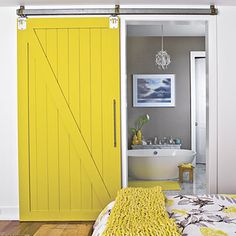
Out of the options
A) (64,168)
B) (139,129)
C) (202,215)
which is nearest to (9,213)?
(64,168)

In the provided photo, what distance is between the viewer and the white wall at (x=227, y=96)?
137 inches

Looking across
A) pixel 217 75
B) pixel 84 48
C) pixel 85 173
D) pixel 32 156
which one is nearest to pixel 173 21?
pixel 217 75

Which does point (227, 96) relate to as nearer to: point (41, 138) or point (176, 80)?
point (41, 138)

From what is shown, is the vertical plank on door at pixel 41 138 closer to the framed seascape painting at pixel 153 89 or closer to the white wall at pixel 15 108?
the white wall at pixel 15 108

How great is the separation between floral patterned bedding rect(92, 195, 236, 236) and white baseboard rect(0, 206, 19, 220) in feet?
6.12

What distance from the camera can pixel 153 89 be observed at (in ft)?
19.6

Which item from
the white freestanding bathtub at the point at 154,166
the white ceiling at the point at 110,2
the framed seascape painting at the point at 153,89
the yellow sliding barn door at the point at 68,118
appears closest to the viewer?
the white ceiling at the point at 110,2

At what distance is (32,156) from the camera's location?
3.52m

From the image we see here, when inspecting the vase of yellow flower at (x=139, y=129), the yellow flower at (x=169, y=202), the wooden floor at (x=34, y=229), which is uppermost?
the vase of yellow flower at (x=139, y=129)

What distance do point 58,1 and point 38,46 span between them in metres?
0.52

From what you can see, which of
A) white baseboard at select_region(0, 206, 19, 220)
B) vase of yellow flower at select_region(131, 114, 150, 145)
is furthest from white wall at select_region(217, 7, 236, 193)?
vase of yellow flower at select_region(131, 114, 150, 145)

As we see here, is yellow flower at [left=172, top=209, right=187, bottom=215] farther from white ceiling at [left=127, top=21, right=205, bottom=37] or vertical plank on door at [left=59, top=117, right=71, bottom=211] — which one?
white ceiling at [left=127, top=21, right=205, bottom=37]

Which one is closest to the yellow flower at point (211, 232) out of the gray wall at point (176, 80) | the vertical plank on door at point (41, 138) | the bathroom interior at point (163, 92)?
the vertical plank on door at point (41, 138)

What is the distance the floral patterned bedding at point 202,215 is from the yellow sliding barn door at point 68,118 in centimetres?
137
